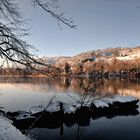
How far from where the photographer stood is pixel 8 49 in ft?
14.8

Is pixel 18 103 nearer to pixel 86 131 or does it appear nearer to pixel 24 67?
pixel 86 131

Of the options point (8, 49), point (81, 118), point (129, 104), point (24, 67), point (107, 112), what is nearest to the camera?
point (8, 49)

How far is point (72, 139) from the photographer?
71.5ft

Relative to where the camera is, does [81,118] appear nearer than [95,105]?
Yes

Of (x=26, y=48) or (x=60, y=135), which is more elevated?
(x=26, y=48)

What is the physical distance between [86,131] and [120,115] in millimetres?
10474

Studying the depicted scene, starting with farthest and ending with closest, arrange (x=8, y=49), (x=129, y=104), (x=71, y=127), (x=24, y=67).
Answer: (x=129, y=104) < (x=71, y=127) < (x=24, y=67) < (x=8, y=49)

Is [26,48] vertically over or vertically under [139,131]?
over

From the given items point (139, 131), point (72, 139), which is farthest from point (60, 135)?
point (139, 131)

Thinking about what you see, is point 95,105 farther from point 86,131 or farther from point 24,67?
point 24,67

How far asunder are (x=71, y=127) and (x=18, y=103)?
54.0ft

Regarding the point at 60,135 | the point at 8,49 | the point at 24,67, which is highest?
the point at 8,49

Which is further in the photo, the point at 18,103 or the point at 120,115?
the point at 18,103

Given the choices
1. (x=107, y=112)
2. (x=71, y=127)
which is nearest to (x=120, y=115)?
(x=107, y=112)
